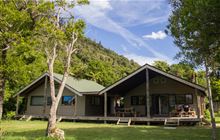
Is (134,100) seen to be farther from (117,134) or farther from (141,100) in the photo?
(117,134)

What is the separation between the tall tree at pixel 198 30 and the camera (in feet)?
25.8

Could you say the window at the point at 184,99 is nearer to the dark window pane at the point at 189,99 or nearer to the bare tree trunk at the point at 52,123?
the dark window pane at the point at 189,99

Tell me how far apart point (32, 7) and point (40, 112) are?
1679 cm

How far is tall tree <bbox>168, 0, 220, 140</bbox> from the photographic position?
310 inches

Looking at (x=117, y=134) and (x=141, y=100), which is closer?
(x=117, y=134)

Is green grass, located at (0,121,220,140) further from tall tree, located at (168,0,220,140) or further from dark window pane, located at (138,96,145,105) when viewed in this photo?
dark window pane, located at (138,96,145,105)

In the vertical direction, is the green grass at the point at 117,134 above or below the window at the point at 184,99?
below

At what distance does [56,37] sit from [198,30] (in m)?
6.91

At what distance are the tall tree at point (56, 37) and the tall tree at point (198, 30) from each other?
5304mm

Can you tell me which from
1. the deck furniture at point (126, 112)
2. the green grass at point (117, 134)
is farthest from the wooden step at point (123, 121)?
the green grass at point (117, 134)

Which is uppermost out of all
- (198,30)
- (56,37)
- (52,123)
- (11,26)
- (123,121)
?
(56,37)

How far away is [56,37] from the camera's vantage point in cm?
1207

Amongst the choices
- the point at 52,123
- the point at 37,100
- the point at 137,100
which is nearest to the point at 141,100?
the point at 137,100

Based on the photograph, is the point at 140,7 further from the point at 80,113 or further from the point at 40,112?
the point at 40,112
